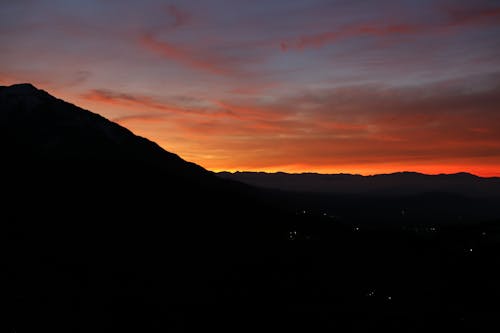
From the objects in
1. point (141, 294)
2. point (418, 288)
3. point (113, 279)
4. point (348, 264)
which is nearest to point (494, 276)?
point (418, 288)

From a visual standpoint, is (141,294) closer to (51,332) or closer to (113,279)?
(113,279)

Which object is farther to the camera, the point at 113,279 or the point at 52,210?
the point at 52,210

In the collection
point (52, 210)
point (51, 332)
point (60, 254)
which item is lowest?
point (51, 332)

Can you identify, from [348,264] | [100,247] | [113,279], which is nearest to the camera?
[113,279]

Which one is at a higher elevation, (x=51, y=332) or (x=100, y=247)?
(x=100, y=247)

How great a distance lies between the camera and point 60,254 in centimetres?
15362

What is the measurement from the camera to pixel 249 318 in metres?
115

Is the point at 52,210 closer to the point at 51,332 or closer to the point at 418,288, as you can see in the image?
the point at 51,332

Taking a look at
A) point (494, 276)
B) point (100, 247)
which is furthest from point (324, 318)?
point (100, 247)

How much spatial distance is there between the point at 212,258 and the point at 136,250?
29734 mm

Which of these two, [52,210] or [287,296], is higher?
[52,210]

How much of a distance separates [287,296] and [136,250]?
65507 mm

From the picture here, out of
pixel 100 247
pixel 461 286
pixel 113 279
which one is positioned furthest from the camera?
pixel 100 247

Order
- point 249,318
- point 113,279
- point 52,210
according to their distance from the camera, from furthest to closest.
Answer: point 52,210 → point 113,279 → point 249,318
